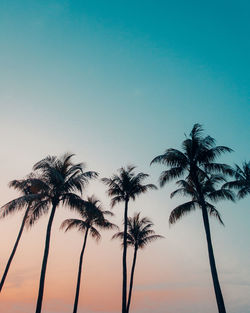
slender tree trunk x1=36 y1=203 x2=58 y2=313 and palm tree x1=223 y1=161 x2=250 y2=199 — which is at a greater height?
palm tree x1=223 y1=161 x2=250 y2=199

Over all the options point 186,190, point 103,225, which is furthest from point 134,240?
point 186,190

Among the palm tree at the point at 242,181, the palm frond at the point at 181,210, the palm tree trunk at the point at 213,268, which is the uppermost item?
the palm tree at the point at 242,181

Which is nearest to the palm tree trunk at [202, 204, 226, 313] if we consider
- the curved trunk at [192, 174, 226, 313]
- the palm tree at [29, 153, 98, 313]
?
the curved trunk at [192, 174, 226, 313]

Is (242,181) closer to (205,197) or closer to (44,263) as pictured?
(205,197)

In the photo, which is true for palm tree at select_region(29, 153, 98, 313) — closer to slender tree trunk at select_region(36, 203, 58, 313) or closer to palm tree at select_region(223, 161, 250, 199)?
slender tree trunk at select_region(36, 203, 58, 313)

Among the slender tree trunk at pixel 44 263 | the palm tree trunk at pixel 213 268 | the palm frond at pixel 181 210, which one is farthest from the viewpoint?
the palm frond at pixel 181 210

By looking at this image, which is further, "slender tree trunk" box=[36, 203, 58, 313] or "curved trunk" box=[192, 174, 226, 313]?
"curved trunk" box=[192, 174, 226, 313]

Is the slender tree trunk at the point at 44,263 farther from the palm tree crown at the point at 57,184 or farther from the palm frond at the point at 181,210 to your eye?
the palm frond at the point at 181,210

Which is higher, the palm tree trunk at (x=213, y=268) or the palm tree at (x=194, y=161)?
the palm tree at (x=194, y=161)

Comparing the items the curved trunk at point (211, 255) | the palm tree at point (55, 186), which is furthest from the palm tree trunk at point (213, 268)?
the palm tree at point (55, 186)

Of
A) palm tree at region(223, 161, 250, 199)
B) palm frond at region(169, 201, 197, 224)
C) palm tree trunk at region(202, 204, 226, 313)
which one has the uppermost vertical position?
palm tree at region(223, 161, 250, 199)

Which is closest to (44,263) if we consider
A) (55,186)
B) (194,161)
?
(55,186)

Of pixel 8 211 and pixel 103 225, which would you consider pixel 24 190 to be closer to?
pixel 8 211

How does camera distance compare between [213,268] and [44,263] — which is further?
[213,268]
